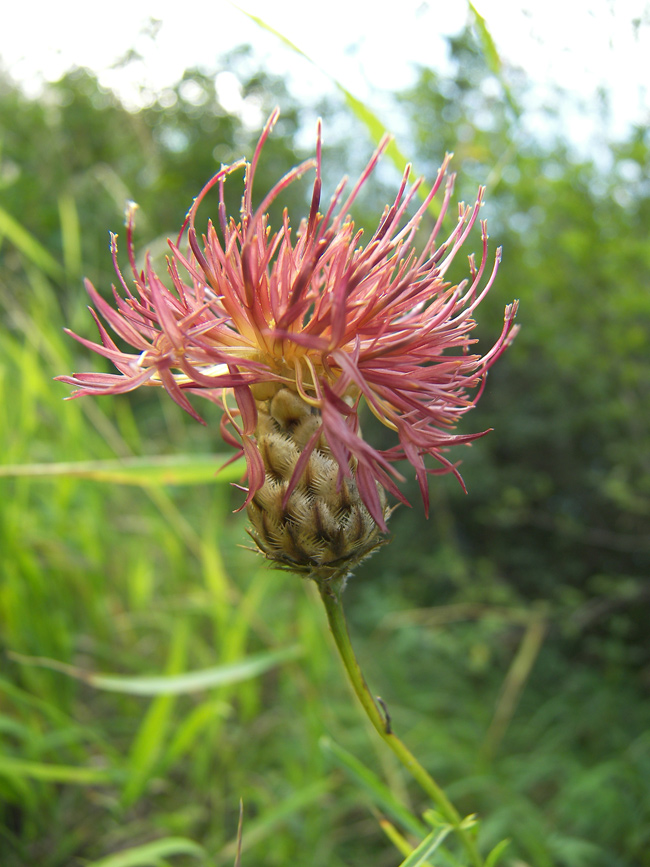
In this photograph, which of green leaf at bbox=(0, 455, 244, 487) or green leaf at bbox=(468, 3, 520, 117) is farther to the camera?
green leaf at bbox=(0, 455, 244, 487)

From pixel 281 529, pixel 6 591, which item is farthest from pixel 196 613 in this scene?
pixel 281 529

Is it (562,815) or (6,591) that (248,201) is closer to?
(6,591)

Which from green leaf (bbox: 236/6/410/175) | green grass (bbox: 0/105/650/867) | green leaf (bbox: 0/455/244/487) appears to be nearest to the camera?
green leaf (bbox: 236/6/410/175)

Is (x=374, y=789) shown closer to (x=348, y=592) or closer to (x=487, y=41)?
(x=487, y=41)

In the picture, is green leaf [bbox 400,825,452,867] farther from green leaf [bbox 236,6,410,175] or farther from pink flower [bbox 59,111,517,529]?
green leaf [bbox 236,6,410,175]

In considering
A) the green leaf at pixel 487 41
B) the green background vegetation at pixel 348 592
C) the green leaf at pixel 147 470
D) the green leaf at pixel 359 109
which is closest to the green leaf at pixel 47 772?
the green background vegetation at pixel 348 592

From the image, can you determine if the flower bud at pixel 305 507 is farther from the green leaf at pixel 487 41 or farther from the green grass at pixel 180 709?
the green leaf at pixel 487 41

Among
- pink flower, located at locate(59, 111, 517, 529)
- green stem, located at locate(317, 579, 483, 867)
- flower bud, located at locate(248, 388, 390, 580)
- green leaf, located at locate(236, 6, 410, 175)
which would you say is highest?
green leaf, located at locate(236, 6, 410, 175)

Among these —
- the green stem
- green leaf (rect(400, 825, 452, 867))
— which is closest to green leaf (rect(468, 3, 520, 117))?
the green stem
